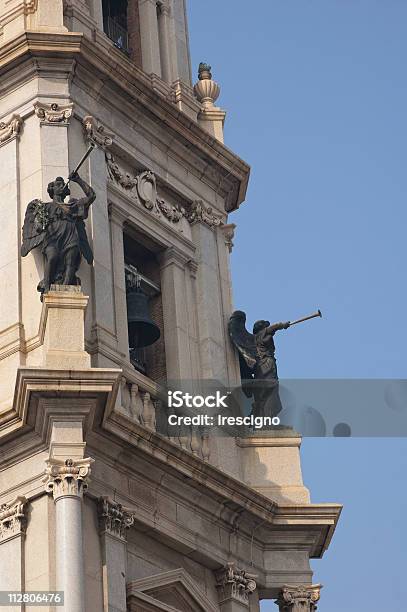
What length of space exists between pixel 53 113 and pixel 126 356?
4.16m

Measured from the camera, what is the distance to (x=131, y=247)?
107ft

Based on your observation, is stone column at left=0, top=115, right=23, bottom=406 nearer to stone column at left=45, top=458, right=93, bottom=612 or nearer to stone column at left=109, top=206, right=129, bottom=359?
stone column at left=109, top=206, right=129, bottom=359

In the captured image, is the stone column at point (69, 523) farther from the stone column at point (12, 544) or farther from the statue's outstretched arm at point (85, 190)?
the statue's outstretched arm at point (85, 190)

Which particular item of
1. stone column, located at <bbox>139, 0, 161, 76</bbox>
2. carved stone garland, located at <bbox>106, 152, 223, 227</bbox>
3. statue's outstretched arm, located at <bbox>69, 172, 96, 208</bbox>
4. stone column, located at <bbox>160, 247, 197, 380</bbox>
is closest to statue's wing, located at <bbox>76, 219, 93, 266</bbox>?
statue's outstretched arm, located at <bbox>69, 172, 96, 208</bbox>

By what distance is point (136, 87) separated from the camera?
107 feet

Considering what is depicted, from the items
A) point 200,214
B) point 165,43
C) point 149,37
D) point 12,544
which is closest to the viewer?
point 12,544

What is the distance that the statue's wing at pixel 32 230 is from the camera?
96.9ft

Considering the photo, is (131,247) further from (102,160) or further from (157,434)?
(157,434)

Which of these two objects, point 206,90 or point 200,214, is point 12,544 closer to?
point 200,214

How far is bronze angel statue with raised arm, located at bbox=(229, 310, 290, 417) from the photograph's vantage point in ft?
106

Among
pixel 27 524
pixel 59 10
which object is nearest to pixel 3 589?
pixel 27 524

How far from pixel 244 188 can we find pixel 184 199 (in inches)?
82.5

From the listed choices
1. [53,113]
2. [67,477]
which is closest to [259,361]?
[53,113]

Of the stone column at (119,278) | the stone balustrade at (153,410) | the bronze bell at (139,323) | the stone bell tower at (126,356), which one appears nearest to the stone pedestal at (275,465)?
the stone bell tower at (126,356)
